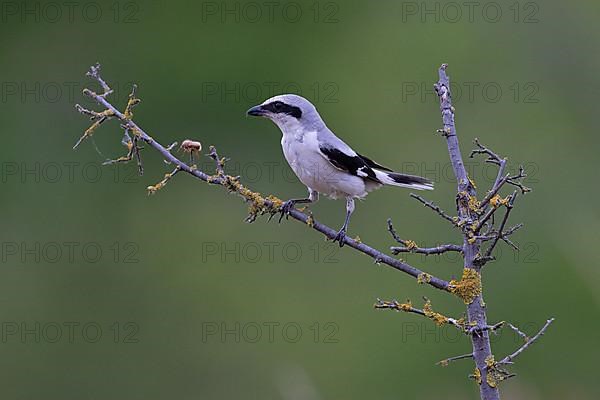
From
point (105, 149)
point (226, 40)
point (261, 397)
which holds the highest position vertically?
point (226, 40)

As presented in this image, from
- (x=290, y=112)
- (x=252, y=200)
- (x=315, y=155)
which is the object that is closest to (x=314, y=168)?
(x=315, y=155)

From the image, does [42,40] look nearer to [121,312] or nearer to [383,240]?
[121,312]

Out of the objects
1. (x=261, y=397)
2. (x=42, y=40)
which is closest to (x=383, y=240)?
(x=261, y=397)

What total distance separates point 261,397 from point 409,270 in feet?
21.2

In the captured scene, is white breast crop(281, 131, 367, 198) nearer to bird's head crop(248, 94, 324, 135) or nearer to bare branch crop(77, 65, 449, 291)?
bird's head crop(248, 94, 324, 135)

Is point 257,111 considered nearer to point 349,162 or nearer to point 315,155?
point 315,155

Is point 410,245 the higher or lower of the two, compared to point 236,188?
lower

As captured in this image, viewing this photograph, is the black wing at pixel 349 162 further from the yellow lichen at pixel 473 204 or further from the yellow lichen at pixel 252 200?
the yellow lichen at pixel 473 204

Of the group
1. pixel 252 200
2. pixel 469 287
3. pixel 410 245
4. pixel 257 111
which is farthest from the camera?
pixel 257 111

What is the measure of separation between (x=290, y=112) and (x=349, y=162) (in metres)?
0.41

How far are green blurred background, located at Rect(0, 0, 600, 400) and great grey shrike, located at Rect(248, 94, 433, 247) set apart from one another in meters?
3.84

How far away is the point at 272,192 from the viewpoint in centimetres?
1049

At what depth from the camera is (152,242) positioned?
12531 mm

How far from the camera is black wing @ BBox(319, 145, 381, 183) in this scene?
4777 mm
